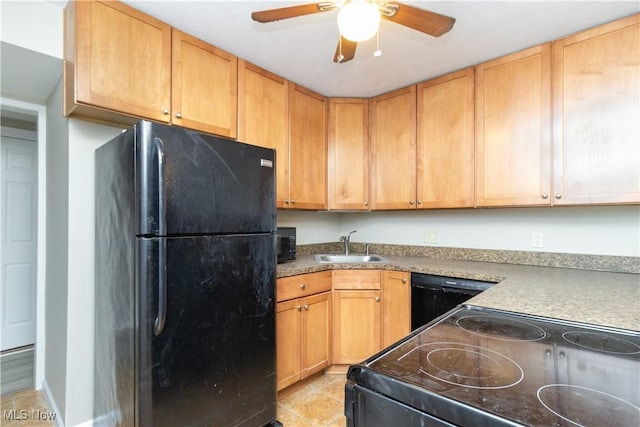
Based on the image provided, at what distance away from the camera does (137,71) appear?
1638mm

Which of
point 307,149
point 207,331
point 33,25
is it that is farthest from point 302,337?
point 33,25

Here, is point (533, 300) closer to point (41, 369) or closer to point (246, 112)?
point (246, 112)

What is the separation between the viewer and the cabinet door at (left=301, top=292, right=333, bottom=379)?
7.13 ft

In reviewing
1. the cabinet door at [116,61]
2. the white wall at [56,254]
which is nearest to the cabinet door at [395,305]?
the cabinet door at [116,61]

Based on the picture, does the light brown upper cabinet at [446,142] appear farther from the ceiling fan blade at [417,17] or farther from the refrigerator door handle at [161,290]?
the refrigerator door handle at [161,290]

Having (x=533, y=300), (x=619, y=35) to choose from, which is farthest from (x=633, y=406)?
(x=619, y=35)

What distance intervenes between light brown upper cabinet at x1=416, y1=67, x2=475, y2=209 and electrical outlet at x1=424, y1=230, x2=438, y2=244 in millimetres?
375

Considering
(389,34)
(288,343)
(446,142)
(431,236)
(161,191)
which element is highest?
(389,34)

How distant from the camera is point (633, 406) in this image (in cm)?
53

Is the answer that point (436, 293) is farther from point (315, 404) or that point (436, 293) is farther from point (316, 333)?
point (315, 404)

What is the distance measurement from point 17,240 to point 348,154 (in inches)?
126

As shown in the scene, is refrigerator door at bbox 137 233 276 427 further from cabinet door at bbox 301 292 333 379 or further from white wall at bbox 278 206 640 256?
white wall at bbox 278 206 640 256

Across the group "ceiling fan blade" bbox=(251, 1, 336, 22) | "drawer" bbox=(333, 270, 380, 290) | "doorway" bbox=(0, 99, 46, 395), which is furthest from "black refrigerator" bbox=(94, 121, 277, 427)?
"doorway" bbox=(0, 99, 46, 395)

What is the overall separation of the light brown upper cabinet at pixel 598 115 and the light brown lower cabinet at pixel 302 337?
5.48 feet
